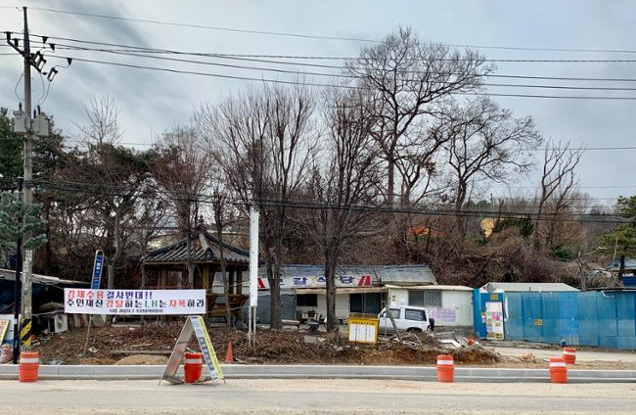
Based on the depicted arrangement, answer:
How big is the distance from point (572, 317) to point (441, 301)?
29.6ft

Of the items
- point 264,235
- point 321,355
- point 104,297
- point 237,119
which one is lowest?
point 321,355

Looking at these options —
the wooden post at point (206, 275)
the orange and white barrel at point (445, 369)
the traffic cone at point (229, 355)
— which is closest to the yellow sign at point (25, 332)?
the traffic cone at point (229, 355)

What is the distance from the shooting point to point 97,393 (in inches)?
578

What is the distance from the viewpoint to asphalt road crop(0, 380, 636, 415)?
41.1 feet

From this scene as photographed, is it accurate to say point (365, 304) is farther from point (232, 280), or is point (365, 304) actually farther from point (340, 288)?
point (232, 280)

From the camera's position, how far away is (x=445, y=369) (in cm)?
1861

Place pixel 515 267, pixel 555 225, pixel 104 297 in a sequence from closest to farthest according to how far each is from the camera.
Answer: pixel 104 297, pixel 515 267, pixel 555 225

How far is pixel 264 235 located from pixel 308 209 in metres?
2.27

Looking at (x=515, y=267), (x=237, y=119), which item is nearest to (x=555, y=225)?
(x=515, y=267)

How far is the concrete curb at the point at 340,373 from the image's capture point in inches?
744

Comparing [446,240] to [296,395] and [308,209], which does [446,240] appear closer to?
[308,209]

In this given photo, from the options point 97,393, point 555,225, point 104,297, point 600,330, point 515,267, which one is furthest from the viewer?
point 555,225

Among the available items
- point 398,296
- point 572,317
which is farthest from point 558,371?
point 398,296

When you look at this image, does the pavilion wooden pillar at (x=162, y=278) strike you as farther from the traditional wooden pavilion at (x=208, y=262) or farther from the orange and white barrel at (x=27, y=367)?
the orange and white barrel at (x=27, y=367)
